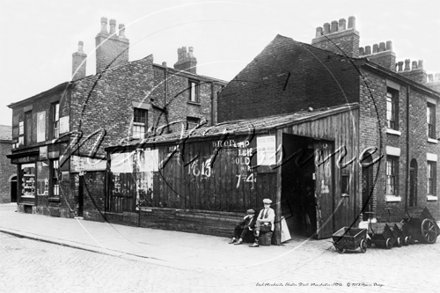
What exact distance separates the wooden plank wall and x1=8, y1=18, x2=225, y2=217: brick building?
32.8ft

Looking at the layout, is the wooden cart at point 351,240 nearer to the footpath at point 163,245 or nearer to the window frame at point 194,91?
the footpath at point 163,245

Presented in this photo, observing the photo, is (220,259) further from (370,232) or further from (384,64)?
(384,64)

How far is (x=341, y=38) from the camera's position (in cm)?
1756

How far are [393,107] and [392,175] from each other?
2.85 metres

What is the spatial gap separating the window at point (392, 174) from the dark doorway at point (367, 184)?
1.55 m

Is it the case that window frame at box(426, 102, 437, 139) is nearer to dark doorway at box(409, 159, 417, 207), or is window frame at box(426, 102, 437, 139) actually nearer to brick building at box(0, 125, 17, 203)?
dark doorway at box(409, 159, 417, 207)

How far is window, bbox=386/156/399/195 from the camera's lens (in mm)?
17503

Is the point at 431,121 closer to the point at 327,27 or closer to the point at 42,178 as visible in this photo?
the point at 327,27

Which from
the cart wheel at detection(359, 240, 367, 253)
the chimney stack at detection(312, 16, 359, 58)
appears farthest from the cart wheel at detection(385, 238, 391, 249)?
the chimney stack at detection(312, 16, 359, 58)

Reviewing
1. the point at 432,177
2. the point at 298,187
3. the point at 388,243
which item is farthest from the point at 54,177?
the point at 432,177

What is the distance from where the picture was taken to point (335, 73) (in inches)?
648

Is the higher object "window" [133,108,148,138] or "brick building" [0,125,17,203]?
"window" [133,108,148,138]

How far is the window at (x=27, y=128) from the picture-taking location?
84.1 ft

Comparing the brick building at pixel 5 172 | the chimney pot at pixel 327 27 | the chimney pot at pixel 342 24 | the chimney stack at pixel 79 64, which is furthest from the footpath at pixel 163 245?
the brick building at pixel 5 172
